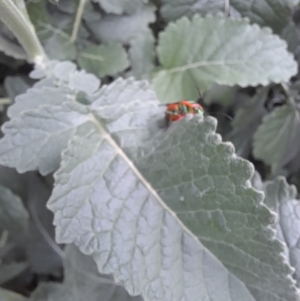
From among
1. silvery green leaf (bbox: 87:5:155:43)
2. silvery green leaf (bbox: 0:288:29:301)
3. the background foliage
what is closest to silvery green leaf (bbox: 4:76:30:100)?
the background foliage

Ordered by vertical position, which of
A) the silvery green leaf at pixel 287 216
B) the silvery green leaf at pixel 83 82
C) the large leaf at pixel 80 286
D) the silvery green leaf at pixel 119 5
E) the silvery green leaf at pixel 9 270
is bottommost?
the silvery green leaf at pixel 9 270

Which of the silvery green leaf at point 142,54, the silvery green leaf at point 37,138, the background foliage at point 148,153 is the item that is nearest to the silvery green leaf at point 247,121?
the background foliage at point 148,153

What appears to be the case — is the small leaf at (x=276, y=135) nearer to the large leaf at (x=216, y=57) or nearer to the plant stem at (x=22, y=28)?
the large leaf at (x=216, y=57)

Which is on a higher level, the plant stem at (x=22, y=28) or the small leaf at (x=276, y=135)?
the plant stem at (x=22, y=28)

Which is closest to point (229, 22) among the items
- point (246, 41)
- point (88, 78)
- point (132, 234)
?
point (246, 41)

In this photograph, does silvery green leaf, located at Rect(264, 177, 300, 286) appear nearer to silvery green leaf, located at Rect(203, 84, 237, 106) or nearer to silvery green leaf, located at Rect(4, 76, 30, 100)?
silvery green leaf, located at Rect(203, 84, 237, 106)

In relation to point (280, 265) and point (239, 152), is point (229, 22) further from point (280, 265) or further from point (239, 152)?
point (280, 265)
